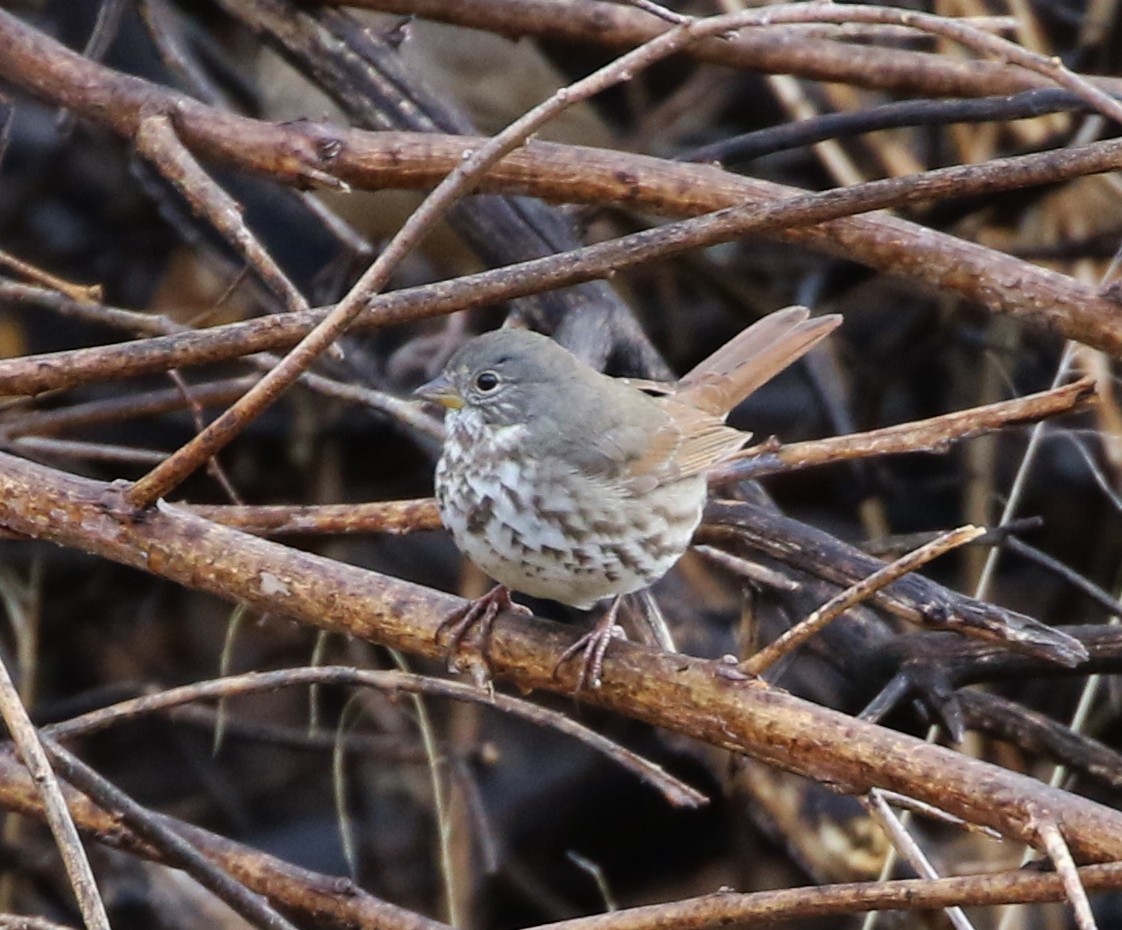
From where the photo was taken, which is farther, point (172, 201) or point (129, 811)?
point (172, 201)

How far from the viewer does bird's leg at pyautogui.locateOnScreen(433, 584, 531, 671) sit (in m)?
2.63

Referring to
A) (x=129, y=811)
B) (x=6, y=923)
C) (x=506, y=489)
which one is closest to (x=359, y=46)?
(x=506, y=489)

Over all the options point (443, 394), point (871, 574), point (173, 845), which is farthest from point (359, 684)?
point (871, 574)

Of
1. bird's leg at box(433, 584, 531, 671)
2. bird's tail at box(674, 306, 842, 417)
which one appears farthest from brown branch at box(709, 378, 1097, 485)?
bird's tail at box(674, 306, 842, 417)

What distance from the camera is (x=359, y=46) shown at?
387 centimetres

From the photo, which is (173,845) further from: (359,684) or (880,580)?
(880,580)

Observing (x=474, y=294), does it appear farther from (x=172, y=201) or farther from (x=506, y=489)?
(x=172, y=201)

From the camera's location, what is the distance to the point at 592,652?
8.81ft

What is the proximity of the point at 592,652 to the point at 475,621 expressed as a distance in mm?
195

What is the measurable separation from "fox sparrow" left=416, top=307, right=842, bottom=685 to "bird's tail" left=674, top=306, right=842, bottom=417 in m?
0.05

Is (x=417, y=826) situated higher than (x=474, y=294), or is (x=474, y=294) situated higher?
(x=474, y=294)

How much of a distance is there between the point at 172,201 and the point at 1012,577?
3114mm

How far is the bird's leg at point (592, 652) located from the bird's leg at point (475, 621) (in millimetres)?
128

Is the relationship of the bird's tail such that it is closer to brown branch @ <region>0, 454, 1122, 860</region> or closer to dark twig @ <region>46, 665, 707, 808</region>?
brown branch @ <region>0, 454, 1122, 860</region>
